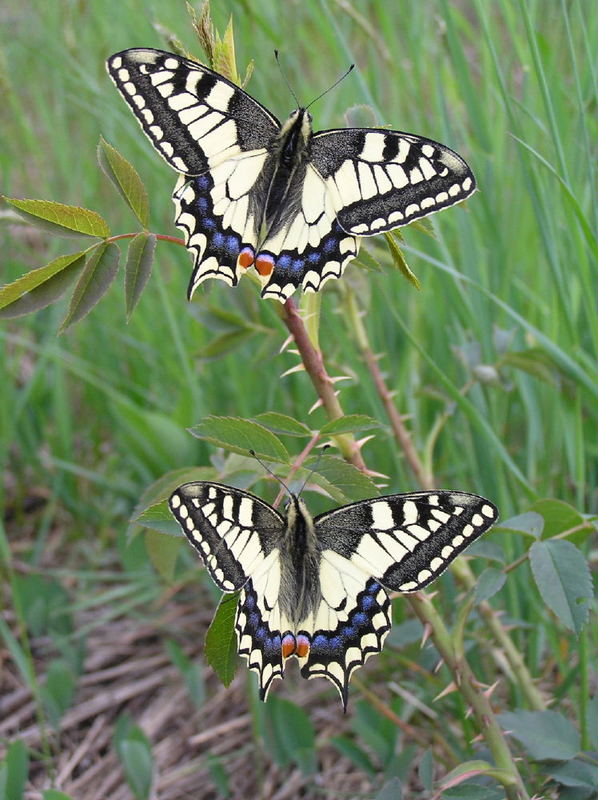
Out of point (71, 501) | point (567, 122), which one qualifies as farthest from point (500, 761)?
point (71, 501)

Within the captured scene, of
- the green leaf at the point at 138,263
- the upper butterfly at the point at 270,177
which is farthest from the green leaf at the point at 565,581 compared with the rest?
the green leaf at the point at 138,263

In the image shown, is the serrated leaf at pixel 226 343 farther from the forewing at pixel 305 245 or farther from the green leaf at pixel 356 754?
the green leaf at pixel 356 754

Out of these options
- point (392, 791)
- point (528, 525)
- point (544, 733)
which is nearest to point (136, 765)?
point (392, 791)

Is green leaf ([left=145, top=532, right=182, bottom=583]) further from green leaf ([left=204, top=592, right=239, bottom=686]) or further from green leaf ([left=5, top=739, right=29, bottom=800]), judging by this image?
green leaf ([left=5, top=739, right=29, bottom=800])

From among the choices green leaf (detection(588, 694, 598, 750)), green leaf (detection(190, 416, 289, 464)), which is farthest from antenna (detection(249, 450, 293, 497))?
green leaf (detection(588, 694, 598, 750))

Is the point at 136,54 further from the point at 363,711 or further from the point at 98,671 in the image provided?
the point at 98,671
